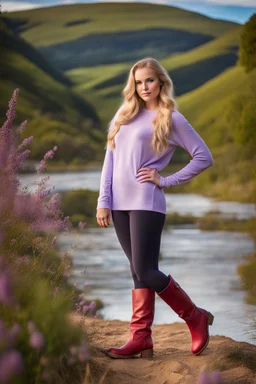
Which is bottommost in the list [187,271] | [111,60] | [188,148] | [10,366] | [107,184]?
[10,366]

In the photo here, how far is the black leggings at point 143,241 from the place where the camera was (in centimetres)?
376

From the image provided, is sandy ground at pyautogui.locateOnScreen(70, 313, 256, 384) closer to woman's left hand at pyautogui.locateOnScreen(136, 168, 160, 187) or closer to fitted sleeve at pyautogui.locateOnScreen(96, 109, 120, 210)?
fitted sleeve at pyautogui.locateOnScreen(96, 109, 120, 210)

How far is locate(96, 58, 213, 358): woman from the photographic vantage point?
12.4 feet

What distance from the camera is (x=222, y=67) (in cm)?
4722

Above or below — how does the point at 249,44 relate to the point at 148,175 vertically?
above

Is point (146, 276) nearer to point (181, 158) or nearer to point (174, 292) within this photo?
point (174, 292)

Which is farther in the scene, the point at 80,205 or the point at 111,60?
the point at 111,60

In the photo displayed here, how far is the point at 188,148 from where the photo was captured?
3.88 metres

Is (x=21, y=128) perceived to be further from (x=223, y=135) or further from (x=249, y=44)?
(x=223, y=135)

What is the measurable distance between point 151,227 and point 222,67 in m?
44.4

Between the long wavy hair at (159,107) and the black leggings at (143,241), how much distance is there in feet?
1.06

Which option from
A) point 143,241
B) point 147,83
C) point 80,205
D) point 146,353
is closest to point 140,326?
point 146,353

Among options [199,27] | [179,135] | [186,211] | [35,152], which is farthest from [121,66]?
[179,135]

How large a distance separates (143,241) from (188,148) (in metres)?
0.51
